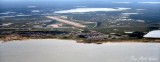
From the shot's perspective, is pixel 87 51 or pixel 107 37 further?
pixel 107 37

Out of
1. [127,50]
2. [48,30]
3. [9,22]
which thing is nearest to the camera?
[127,50]

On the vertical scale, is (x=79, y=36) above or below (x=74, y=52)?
below

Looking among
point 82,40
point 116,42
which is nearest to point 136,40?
point 116,42

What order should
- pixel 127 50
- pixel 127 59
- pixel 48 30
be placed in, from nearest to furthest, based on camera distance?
pixel 127 59 → pixel 127 50 → pixel 48 30

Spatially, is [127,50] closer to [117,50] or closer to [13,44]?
[117,50]

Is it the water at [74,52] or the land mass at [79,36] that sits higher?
the water at [74,52]

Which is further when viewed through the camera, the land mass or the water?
the land mass

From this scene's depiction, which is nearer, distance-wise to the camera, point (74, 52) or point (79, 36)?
point (74, 52)
